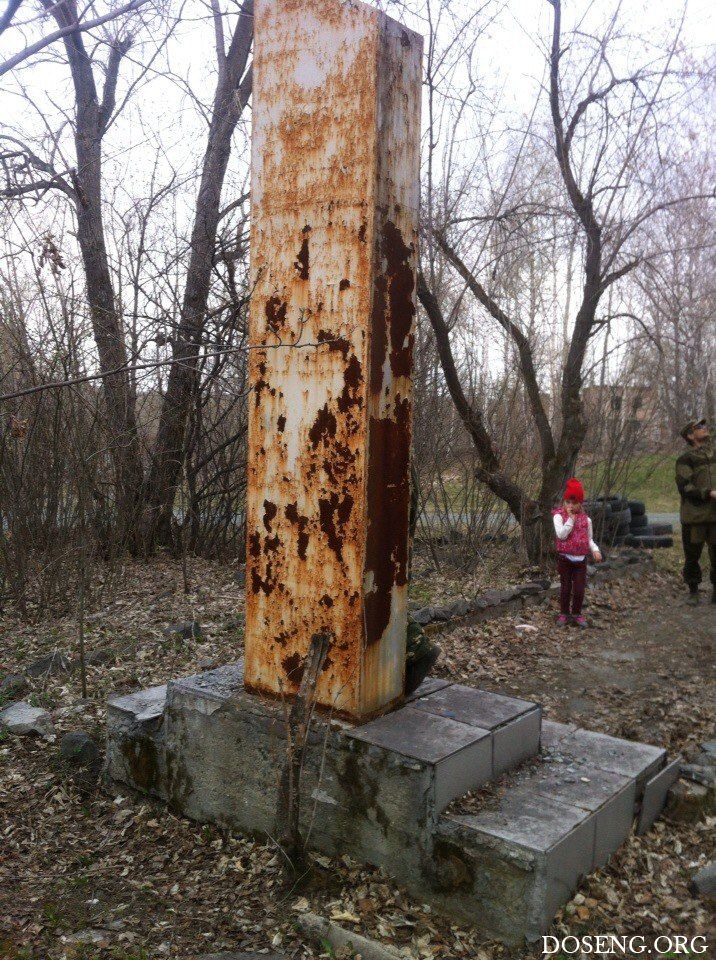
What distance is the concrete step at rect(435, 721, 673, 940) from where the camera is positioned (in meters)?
2.45

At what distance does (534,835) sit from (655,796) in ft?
3.07

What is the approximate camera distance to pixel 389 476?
2.88 meters

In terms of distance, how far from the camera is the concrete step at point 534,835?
2.45m

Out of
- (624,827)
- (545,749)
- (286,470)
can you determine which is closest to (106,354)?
(286,470)

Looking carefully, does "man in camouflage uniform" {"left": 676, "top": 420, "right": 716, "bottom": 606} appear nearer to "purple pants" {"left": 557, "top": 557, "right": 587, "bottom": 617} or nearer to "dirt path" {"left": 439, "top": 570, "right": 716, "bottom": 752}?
"dirt path" {"left": 439, "top": 570, "right": 716, "bottom": 752}

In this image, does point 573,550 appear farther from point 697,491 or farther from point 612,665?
point 697,491

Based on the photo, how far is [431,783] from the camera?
2600mm

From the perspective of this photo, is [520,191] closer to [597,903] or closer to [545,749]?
[545,749]

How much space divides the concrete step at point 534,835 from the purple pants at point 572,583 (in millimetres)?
3952

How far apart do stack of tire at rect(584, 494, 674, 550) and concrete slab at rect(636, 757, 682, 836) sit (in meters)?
6.83

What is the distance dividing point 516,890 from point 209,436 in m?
6.43

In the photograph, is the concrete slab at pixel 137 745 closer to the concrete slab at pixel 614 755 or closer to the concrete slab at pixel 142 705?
the concrete slab at pixel 142 705

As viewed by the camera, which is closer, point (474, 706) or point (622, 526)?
point (474, 706)

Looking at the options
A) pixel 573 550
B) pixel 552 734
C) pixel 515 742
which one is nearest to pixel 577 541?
pixel 573 550
